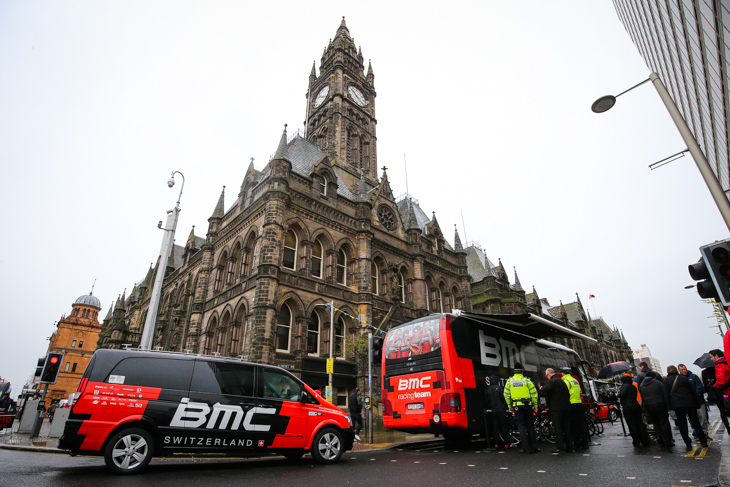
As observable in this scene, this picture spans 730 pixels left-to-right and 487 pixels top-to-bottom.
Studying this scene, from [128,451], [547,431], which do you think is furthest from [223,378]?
[547,431]

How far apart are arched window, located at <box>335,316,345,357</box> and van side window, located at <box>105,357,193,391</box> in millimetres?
15279

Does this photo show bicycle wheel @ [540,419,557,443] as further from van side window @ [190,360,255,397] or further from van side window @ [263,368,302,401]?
van side window @ [190,360,255,397]

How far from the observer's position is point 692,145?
6621 mm

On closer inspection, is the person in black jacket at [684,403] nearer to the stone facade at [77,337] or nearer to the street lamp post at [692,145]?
the street lamp post at [692,145]

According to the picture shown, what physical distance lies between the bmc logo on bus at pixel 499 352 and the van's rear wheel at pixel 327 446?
187 inches

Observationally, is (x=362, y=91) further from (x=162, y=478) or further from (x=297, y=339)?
(x=162, y=478)

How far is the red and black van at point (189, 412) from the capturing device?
240 inches

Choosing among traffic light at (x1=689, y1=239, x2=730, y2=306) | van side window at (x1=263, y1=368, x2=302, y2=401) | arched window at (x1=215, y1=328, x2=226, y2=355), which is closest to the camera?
traffic light at (x1=689, y1=239, x2=730, y2=306)

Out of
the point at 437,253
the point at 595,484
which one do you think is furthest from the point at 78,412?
the point at 437,253

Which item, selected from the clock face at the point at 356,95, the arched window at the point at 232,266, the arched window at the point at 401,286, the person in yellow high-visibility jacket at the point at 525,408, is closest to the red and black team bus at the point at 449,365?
the person in yellow high-visibility jacket at the point at 525,408

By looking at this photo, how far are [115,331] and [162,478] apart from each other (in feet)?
115

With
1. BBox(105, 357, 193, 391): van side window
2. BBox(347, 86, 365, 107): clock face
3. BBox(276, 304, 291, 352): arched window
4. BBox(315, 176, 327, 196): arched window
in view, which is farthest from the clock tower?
BBox(105, 357, 193, 391): van side window

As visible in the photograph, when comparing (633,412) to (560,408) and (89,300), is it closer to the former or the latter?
(560,408)

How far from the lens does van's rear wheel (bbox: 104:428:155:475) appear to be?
19.6ft
